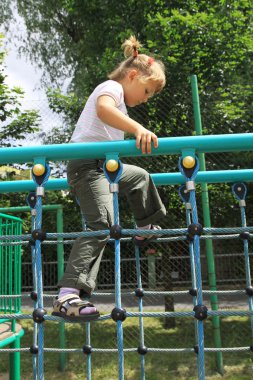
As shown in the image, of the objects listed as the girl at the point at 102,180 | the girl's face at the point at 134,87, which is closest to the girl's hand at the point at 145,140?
the girl at the point at 102,180

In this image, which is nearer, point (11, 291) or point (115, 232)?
point (115, 232)

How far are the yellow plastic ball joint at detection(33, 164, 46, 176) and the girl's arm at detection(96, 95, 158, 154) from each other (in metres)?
0.29

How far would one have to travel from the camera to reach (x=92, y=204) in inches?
73.5

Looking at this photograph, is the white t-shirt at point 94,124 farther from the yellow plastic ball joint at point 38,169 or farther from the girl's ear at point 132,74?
the yellow plastic ball joint at point 38,169

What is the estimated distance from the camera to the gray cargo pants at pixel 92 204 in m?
1.79

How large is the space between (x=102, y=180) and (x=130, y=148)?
25cm

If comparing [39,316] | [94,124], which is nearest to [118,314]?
[39,316]

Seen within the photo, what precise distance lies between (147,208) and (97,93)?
56cm

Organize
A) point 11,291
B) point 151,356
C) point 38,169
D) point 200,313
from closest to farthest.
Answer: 1. point 200,313
2. point 38,169
3. point 11,291
4. point 151,356

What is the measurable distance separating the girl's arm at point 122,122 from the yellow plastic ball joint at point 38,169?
286mm

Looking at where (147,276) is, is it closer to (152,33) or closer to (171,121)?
(171,121)

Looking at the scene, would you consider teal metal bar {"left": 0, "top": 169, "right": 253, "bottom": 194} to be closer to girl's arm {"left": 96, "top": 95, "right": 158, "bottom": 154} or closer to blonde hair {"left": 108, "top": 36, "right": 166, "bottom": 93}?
blonde hair {"left": 108, "top": 36, "right": 166, "bottom": 93}

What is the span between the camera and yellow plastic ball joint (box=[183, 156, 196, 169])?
1.73 meters

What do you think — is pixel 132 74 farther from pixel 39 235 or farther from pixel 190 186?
pixel 39 235
